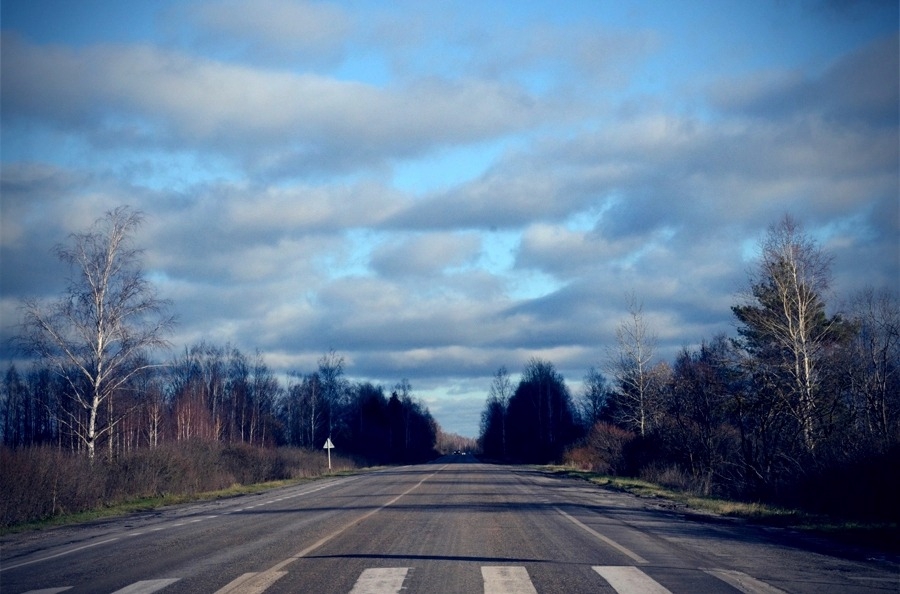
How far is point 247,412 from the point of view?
97562 millimetres

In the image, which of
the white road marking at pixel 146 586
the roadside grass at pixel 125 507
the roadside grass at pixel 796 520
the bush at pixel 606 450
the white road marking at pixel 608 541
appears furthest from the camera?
the bush at pixel 606 450

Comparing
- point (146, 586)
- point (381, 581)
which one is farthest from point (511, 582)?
point (146, 586)

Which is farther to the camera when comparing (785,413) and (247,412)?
(247,412)

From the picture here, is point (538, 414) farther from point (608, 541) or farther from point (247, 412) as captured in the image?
point (608, 541)

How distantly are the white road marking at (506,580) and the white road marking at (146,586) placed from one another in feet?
13.9

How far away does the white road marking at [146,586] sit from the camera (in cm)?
933

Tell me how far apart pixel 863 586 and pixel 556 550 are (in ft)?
15.0

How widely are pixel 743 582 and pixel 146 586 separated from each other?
7763 millimetres

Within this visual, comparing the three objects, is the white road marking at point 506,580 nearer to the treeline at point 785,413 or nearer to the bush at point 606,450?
the treeline at point 785,413

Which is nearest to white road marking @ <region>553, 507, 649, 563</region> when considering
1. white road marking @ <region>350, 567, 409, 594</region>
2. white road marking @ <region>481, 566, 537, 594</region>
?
white road marking @ <region>481, 566, 537, 594</region>

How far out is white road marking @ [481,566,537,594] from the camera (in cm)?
879

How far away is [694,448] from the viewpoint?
33.2 m

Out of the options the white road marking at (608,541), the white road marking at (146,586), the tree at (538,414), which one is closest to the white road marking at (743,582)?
the white road marking at (608,541)

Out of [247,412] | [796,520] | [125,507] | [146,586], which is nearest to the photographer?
[146,586]
